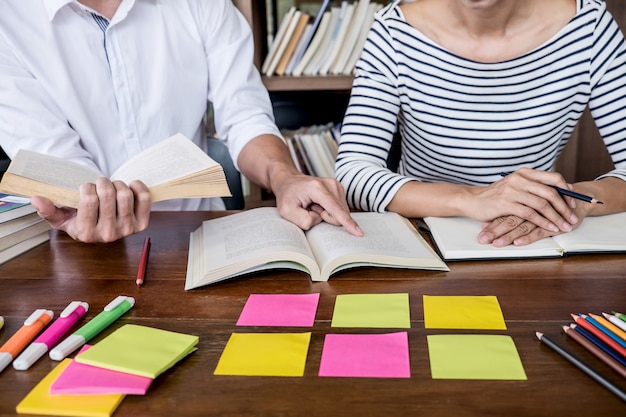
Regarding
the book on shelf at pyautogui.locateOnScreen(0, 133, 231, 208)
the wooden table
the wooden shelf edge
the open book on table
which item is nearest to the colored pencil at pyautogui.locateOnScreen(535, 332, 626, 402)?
the wooden table

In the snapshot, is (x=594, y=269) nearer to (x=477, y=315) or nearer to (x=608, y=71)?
(x=477, y=315)

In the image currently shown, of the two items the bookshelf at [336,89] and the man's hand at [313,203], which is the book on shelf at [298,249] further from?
the bookshelf at [336,89]

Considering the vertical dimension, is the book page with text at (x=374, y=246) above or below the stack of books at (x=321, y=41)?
below

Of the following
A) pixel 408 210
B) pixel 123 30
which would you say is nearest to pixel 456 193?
pixel 408 210

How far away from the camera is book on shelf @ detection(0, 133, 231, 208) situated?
2.75 feet

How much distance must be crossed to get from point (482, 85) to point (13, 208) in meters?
Result: 0.99

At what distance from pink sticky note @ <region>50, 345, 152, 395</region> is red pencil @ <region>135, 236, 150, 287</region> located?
0.86ft

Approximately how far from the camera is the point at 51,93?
1266 millimetres

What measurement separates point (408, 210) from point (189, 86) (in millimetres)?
643

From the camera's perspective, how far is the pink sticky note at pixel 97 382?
0.56 metres

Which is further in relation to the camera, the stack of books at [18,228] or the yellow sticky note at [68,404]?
the stack of books at [18,228]

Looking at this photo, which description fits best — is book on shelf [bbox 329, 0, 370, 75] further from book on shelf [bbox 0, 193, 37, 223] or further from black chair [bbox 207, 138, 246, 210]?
book on shelf [bbox 0, 193, 37, 223]

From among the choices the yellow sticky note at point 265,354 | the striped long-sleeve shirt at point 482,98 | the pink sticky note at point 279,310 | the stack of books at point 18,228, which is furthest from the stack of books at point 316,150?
the yellow sticky note at point 265,354

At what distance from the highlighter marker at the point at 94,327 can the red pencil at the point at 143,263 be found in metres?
0.06
